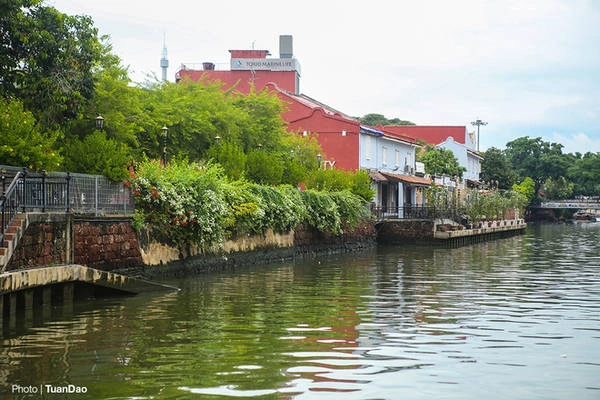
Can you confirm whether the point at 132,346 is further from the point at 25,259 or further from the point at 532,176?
the point at 532,176

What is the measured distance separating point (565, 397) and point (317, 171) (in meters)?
38.6

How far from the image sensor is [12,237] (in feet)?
55.3

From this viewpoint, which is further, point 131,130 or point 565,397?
point 131,130

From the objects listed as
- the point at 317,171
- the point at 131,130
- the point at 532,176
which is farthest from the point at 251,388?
the point at 532,176

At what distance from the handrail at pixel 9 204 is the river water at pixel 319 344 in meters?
2.11

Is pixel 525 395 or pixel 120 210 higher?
pixel 120 210

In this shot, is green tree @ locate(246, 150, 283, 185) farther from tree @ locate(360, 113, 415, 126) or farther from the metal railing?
tree @ locate(360, 113, 415, 126)

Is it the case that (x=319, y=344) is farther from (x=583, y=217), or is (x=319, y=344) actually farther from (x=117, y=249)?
(x=583, y=217)

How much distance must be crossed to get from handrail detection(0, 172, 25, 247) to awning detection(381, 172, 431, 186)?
1812 inches

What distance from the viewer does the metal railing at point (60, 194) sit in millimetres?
17891

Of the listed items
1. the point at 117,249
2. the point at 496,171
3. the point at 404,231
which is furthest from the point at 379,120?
the point at 117,249

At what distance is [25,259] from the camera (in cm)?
1797

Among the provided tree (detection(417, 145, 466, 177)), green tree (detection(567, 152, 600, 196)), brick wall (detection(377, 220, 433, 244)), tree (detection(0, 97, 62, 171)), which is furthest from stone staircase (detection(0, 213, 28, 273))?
green tree (detection(567, 152, 600, 196))

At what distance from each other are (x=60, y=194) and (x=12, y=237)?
4024mm
